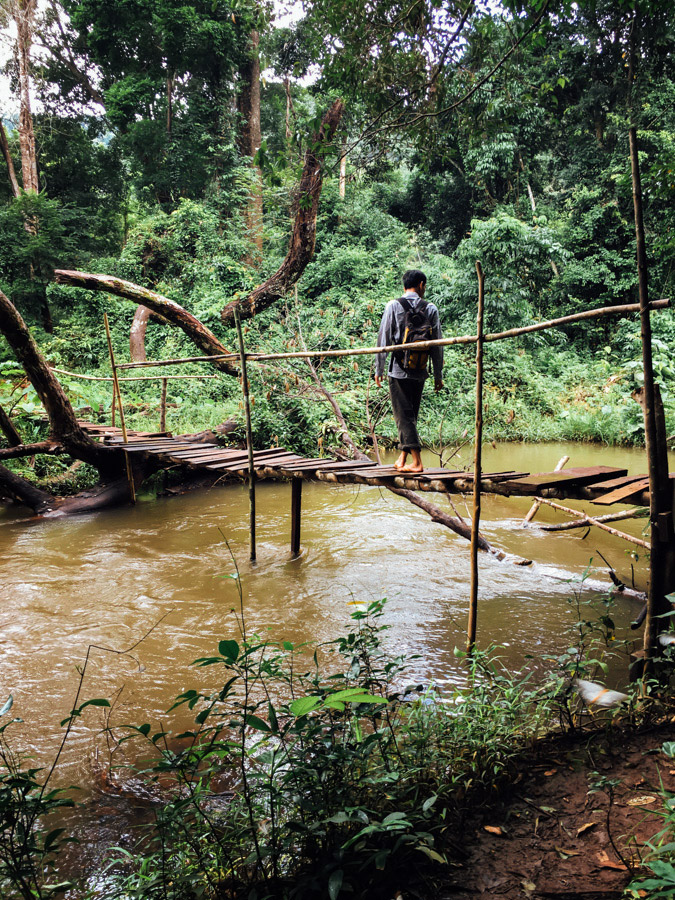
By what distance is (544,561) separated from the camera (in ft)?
16.8

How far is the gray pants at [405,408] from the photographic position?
415cm

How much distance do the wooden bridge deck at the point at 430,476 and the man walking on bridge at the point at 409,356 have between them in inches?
8.8

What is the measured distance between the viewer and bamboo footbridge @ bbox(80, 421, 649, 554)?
314cm

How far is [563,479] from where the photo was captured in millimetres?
3162

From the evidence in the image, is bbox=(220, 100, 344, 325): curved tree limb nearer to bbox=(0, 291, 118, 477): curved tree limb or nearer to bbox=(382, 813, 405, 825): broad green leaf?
bbox=(0, 291, 118, 477): curved tree limb

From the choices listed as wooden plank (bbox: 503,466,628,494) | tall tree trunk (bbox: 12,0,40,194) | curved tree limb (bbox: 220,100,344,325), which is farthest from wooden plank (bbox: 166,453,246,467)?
tall tree trunk (bbox: 12,0,40,194)

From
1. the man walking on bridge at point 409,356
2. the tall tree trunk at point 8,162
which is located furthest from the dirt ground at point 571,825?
the tall tree trunk at point 8,162

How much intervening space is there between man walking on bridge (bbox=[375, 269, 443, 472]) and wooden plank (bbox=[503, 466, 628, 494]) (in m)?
0.85

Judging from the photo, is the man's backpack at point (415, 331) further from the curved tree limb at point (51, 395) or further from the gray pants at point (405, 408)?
the curved tree limb at point (51, 395)

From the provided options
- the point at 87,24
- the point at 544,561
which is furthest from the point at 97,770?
the point at 87,24

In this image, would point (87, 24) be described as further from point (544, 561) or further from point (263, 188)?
point (544, 561)

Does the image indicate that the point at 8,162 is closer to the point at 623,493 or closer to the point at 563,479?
the point at 563,479

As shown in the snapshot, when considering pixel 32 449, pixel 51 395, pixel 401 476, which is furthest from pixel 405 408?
pixel 32 449

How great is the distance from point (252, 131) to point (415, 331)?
46.0 feet
